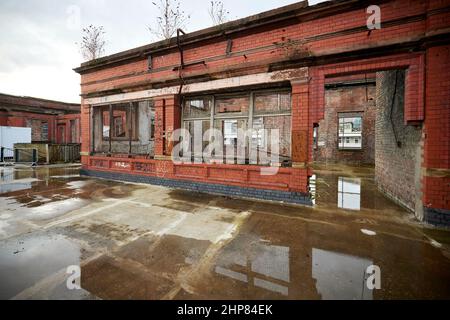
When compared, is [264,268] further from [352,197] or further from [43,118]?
[43,118]

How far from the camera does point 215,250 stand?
10.3 feet

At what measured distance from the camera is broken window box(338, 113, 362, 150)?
47.1ft

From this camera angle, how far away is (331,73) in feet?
17.4

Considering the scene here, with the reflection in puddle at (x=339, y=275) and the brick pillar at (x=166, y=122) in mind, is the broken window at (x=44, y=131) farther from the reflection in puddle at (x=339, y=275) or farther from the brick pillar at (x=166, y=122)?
the reflection in puddle at (x=339, y=275)

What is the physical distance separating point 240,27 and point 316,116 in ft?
11.3

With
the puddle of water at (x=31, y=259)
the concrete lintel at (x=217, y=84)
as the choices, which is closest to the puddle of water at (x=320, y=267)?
the puddle of water at (x=31, y=259)

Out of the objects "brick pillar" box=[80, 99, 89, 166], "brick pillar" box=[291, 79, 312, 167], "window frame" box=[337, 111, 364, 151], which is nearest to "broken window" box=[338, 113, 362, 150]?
"window frame" box=[337, 111, 364, 151]

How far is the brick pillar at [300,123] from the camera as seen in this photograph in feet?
18.1

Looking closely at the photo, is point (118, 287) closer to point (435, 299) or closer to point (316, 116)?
point (435, 299)

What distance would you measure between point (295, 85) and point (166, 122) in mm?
4495

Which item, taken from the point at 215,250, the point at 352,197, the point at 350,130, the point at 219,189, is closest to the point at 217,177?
the point at 219,189

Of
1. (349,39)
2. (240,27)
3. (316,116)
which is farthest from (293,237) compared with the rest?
(240,27)

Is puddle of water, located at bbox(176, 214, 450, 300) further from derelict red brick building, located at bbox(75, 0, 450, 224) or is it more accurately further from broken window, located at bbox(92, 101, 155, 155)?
broken window, located at bbox(92, 101, 155, 155)

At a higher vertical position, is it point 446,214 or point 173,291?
point 446,214
